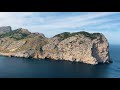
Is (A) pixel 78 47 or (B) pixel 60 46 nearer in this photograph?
(B) pixel 60 46

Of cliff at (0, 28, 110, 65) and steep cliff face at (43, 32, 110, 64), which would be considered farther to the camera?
steep cliff face at (43, 32, 110, 64)

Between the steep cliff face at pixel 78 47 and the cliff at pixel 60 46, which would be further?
the steep cliff face at pixel 78 47
